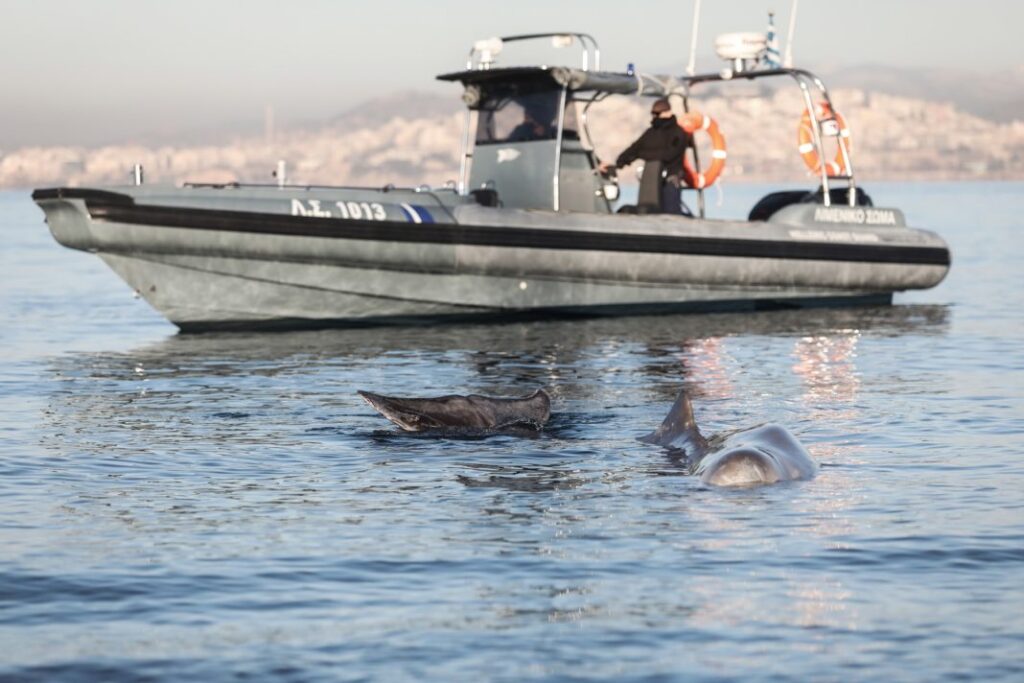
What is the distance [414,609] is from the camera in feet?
18.5

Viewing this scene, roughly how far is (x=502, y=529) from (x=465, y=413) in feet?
8.84

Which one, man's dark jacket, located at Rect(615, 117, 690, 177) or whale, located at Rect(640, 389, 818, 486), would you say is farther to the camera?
man's dark jacket, located at Rect(615, 117, 690, 177)

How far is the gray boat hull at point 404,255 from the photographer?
49.2 feet

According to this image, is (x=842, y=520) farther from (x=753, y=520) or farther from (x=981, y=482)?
(x=981, y=482)

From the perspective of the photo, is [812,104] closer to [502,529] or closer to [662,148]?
[662,148]

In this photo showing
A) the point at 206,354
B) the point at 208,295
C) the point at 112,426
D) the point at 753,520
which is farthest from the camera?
the point at 208,295

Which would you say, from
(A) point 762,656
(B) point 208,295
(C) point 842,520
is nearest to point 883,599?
(A) point 762,656

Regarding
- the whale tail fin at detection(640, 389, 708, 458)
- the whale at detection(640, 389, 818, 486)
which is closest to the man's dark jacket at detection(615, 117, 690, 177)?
the whale tail fin at detection(640, 389, 708, 458)

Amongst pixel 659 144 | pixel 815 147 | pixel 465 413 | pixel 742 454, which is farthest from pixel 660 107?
pixel 742 454

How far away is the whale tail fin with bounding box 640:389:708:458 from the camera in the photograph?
8.97 metres

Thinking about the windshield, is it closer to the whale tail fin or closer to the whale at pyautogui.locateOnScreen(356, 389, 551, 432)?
the whale at pyautogui.locateOnScreen(356, 389, 551, 432)

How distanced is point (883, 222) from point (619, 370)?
688 centimetres

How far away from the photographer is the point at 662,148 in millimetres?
17188

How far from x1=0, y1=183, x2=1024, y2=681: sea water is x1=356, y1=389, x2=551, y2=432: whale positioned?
0.14 meters
